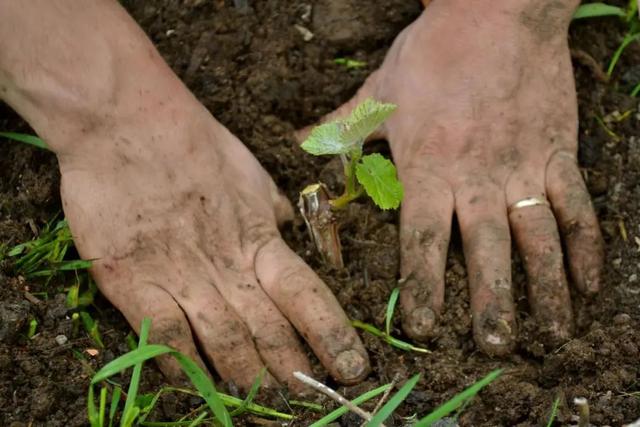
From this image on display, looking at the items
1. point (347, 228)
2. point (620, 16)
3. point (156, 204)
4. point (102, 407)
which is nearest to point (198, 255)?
point (156, 204)

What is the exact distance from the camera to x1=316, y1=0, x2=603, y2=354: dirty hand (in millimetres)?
1941

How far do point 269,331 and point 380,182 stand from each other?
42 centimetres

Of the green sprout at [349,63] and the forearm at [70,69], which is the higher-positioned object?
the forearm at [70,69]

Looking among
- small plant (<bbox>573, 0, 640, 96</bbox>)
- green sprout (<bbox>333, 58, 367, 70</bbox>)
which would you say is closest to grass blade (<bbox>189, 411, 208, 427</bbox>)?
green sprout (<bbox>333, 58, 367, 70</bbox>)

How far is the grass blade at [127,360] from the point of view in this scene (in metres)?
1.49

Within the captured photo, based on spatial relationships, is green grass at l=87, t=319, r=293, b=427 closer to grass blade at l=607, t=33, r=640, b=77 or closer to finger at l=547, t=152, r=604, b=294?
finger at l=547, t=152, r=604, b=294

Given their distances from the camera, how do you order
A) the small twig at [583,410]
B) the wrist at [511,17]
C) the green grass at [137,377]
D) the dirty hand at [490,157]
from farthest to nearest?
the wrist at [511,17] < the dirty hand at [490,157] < the green grass at [137,377] < the small twig at [583,410]

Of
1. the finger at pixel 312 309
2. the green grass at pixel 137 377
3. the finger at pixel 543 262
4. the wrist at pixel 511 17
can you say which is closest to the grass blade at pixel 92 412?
the green grass at pixel 137 377

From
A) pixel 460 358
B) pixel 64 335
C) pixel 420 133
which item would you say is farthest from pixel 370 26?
pixel 64 335

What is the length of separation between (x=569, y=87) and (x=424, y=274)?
65 cm

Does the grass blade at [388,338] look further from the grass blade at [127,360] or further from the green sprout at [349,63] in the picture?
the green sprout at [349,63]

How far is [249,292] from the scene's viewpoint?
197 centimetres

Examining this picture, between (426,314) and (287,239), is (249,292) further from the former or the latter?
(426,314)

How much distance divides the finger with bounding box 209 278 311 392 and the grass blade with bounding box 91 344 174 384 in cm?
38
